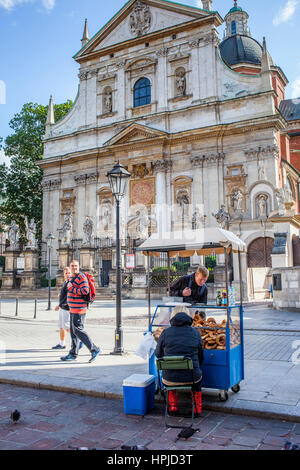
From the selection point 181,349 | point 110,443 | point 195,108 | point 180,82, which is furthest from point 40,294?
point 110,443

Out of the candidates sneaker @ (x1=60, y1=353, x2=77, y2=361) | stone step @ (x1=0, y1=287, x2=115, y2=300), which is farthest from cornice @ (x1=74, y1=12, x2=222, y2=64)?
sneaker @ (x1=60, y1=353, x2=77, y2=361)

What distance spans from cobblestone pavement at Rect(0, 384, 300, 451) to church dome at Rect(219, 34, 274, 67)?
39405 mm

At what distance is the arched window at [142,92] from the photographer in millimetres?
34906

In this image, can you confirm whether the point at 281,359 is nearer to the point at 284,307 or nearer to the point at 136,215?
the point at 284,307

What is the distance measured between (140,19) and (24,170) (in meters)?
18.3

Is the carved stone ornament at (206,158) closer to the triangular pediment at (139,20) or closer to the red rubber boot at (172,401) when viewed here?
the triangular pediment at (139,20)

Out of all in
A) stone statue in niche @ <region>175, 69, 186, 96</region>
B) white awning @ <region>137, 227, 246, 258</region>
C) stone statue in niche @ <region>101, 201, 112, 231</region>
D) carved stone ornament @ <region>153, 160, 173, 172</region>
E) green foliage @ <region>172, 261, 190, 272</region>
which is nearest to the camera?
white awning @ <region>137, 227, 246, 258</region>

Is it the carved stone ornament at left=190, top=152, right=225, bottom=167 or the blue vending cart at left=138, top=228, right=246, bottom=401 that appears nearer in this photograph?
the blue vending cart at left=138, top=228, right=246, bottom=401

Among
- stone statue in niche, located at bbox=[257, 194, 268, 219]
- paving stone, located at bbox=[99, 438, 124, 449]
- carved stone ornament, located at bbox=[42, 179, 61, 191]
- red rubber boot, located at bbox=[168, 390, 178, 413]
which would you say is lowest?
paving stone, located at bbox=[99, 438, 124, 449]

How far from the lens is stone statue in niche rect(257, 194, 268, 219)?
2738 centimetres

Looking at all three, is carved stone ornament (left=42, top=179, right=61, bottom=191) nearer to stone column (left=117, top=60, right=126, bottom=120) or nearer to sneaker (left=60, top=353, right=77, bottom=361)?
stone column (left=117, top=60, right=126, bottom=120)

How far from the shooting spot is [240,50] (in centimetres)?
3966

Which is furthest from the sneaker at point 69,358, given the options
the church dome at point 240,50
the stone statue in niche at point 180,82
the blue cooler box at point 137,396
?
the church dome at point 240,50

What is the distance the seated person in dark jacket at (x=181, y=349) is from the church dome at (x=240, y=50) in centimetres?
3883
